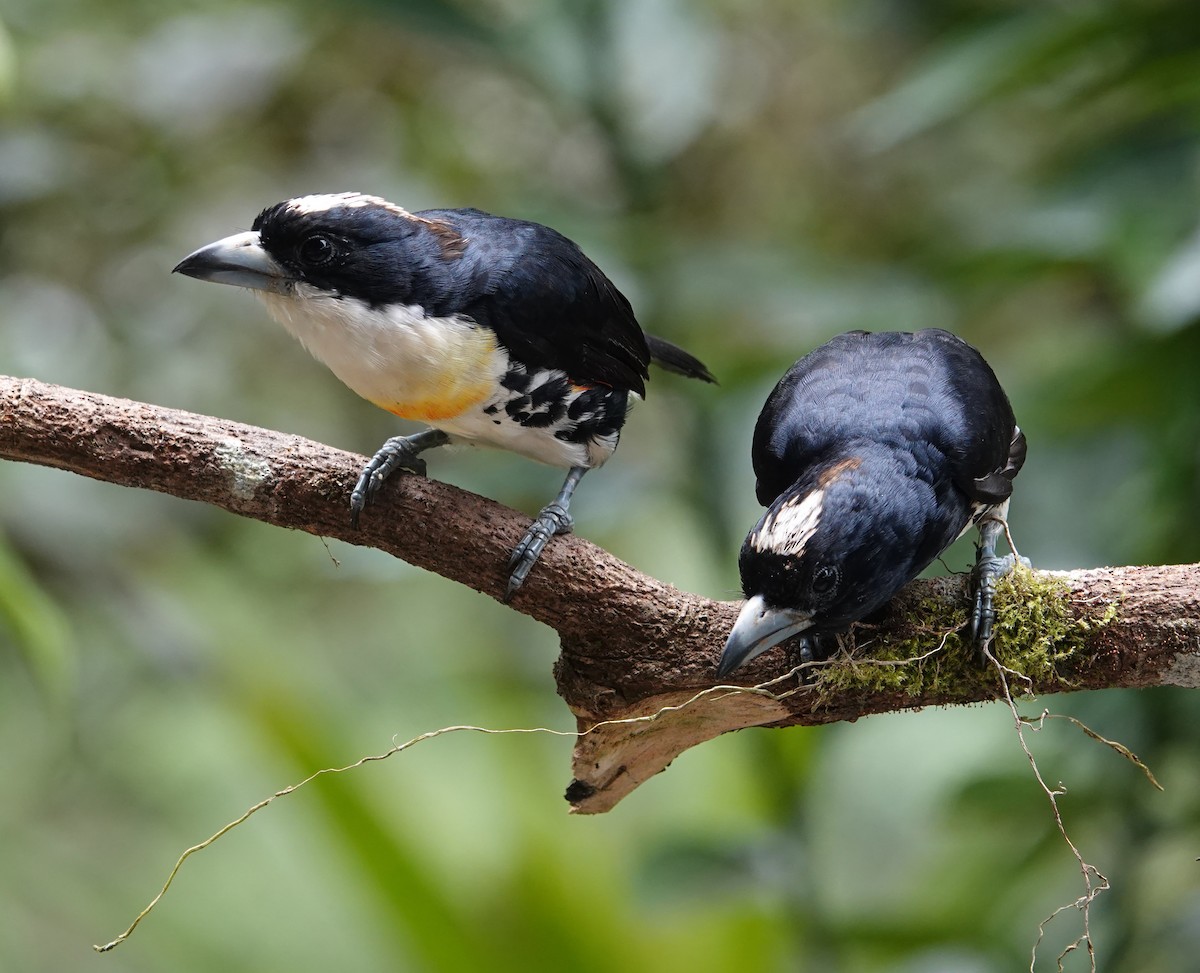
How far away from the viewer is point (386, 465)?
6.84 feet

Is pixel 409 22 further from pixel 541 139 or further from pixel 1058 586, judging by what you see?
pixel 1058 586

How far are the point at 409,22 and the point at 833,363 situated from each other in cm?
178

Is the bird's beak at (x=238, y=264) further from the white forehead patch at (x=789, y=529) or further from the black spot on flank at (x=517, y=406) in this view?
the white forehead patch at (x=789, y=529)

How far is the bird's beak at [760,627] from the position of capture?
1818mm

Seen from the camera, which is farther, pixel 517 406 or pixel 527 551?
pixel 517 406

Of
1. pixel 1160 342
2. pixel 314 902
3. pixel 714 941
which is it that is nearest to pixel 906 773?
pixel 714 941

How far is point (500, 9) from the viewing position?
4.30 metres

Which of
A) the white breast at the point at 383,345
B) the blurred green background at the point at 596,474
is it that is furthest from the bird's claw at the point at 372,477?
the blurred green background at the point at 596,474

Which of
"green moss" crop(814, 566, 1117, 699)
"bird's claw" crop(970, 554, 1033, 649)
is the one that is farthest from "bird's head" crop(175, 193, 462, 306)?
"bird's claw" crop(970, 554, 1033, 649)

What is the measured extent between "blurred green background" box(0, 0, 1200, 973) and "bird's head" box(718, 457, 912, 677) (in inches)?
17.9

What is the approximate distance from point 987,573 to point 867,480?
311mm

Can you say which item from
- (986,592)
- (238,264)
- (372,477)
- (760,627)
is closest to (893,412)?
(986,592)

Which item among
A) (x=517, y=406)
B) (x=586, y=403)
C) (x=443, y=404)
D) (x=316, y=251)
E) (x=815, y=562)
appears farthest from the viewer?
(x=586, y=403)

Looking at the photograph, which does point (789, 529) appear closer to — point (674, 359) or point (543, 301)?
point (543, 301)
